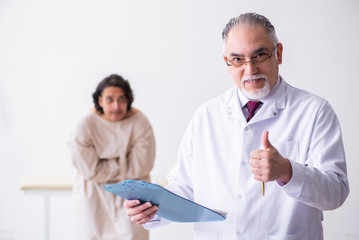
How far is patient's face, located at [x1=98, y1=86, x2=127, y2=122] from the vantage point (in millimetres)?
3109

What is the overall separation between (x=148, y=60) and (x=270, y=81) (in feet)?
11.0

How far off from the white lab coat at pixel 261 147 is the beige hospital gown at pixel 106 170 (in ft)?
4.84

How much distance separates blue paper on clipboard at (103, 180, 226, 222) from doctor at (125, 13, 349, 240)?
39mm

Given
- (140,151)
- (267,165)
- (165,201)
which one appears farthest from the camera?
(140,151)

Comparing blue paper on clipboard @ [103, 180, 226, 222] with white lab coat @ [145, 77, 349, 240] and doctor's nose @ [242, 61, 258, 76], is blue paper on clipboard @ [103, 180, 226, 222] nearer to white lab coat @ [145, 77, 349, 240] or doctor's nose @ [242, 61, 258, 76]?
white lab coat @ [145, 77, 349, 240]

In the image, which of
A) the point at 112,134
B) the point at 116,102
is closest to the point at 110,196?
the point at 112,134

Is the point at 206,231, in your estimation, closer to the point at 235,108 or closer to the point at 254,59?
the point at 235,108

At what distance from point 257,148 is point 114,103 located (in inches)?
68.5

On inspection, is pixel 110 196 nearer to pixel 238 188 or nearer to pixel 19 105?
pixel 238 188

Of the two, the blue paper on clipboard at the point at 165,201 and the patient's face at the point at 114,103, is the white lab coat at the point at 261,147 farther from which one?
the patient's face at the point at 114,103

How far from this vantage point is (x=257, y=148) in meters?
1.52

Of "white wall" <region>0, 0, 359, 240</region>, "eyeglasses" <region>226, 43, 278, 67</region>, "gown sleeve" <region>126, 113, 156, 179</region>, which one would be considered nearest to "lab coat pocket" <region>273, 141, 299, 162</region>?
"eyeglasses" <region>226, 43, 278, 67</region>

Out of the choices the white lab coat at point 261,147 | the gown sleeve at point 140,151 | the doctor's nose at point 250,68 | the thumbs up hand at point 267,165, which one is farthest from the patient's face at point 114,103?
the thumbs up hand at point 267,165

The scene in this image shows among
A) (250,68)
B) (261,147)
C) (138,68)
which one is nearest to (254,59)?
(250,68)
